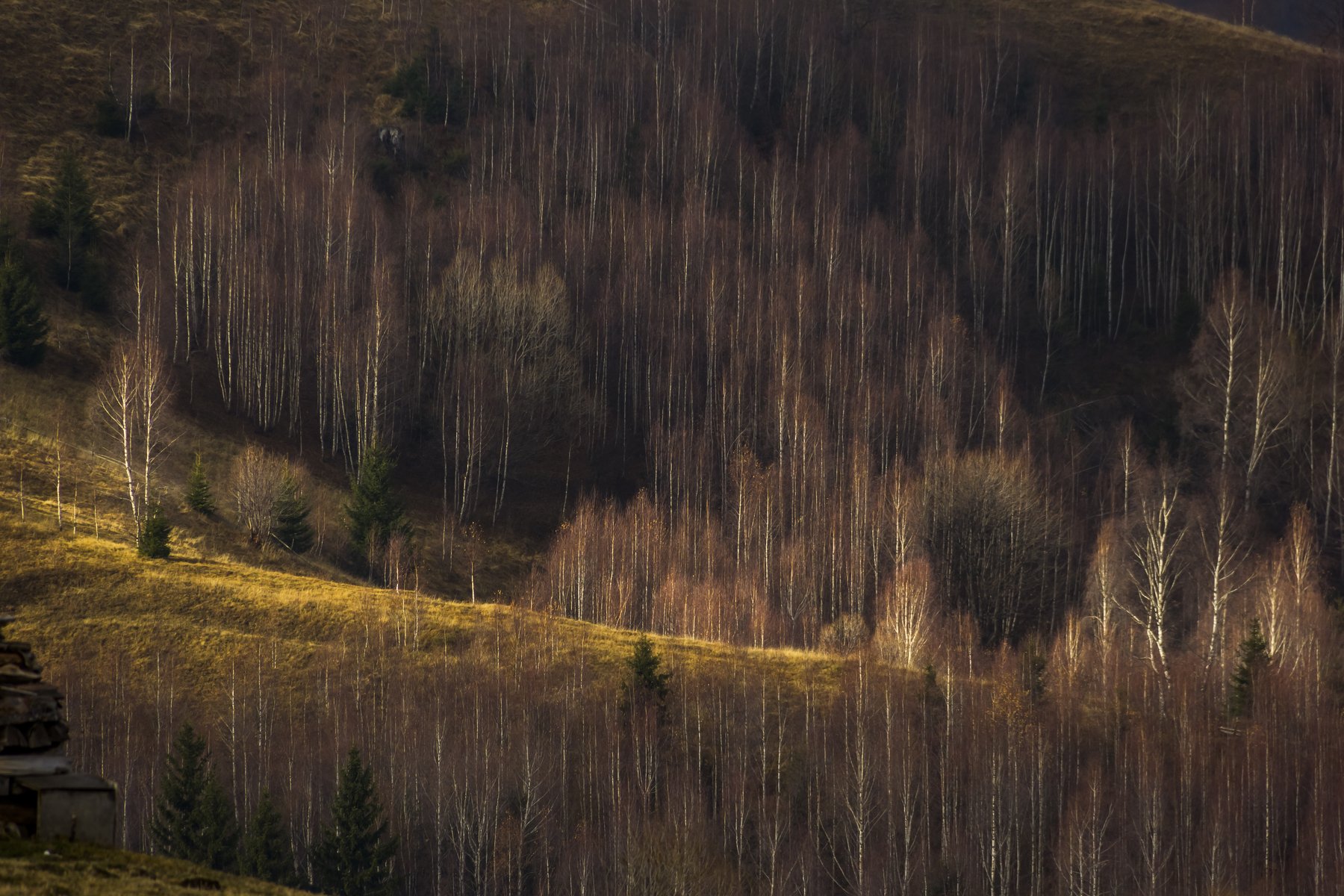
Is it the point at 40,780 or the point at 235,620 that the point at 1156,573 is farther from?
the point at 40,780

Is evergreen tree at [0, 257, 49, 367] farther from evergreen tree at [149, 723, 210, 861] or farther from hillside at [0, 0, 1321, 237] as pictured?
evergreen tree at [149, 723, 210, 861]

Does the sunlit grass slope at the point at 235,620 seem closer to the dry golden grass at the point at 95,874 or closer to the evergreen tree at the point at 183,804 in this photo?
the evergreen tree at the point at 183,804

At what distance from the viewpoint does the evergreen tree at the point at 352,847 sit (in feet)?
166

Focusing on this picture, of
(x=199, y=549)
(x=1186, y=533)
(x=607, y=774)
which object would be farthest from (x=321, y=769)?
(x=1186, y=533)

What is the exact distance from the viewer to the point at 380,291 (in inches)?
3597

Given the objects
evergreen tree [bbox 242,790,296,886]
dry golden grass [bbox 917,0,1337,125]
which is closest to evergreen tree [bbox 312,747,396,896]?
evergreen tree [bbox 242,790,296,886]

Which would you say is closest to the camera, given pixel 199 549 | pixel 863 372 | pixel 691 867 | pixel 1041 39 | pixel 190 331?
pixel 691 867

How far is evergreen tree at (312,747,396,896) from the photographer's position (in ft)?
166

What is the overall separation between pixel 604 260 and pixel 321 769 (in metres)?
59.8

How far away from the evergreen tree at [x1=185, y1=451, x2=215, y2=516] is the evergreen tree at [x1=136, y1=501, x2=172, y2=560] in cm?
597

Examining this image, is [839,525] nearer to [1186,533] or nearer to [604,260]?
[1186,533]

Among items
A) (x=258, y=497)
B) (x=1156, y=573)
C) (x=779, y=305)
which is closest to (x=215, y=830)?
(x=258, y=497)

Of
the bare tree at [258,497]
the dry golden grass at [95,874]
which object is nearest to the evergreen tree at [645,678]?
the bare tree at [258,497]

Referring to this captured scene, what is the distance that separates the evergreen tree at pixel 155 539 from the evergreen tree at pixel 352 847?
18.5 meters
